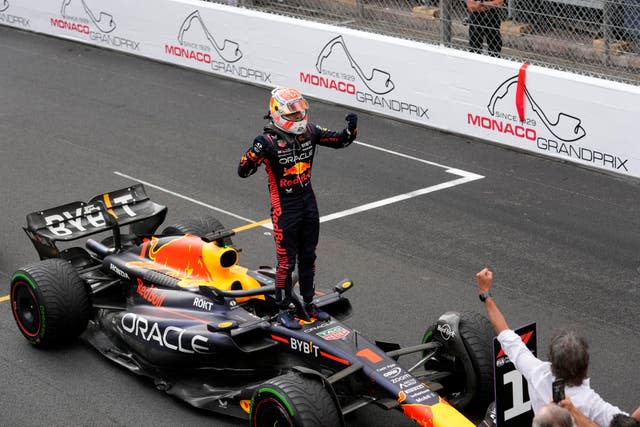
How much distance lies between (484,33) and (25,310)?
8181 millimetres

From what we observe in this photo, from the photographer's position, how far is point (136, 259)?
912 centimetres

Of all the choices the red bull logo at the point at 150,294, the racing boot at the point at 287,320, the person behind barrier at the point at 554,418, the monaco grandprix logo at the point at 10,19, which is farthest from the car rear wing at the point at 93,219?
the monaco grandprix logo at the point at 10,19

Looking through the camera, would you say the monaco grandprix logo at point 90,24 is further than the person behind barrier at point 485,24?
Yes

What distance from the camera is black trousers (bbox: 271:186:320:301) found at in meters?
7.98

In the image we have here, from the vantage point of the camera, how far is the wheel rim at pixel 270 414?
23.0 feet

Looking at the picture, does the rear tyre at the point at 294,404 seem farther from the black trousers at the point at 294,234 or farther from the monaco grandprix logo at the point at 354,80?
the monaco grandprix logo at the point at 354,80

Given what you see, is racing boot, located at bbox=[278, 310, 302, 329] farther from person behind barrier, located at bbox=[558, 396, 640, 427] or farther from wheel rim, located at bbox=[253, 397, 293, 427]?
person behind barrier, located at bbox=[558, 396, 640, 427]

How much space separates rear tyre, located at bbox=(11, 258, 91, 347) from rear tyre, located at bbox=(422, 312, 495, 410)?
292cm

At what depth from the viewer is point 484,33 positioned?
1485cm

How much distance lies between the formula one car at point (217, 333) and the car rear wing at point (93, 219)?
12mm

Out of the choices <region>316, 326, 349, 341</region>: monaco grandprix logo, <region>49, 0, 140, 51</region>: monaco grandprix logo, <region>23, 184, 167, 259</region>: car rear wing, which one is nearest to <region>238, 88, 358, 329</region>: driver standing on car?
<region>316, 326, 349, 341</region>: monaco grandprix logo

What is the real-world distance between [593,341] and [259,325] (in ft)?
10.2

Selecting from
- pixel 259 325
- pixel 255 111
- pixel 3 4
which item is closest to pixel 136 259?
pixel 259 325

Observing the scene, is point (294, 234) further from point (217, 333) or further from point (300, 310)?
point (217, 333)
